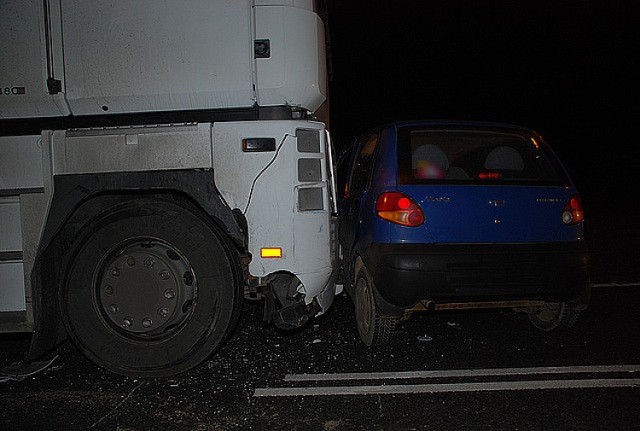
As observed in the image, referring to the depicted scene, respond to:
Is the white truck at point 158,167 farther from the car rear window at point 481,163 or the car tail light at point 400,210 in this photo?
the car rear window at point 481,163

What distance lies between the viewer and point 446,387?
11.3ft

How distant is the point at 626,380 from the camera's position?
3.48 m

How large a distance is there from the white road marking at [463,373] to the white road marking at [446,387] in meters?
0.17

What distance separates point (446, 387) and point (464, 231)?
1.12m

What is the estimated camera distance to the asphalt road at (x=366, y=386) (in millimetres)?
3020

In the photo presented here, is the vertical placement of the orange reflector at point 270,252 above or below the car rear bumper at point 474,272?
above

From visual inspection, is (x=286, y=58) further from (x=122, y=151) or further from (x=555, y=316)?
(x=555, y=316)

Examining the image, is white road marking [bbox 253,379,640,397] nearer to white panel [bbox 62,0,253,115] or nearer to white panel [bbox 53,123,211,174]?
white panel [bbox 53,123,211,174]

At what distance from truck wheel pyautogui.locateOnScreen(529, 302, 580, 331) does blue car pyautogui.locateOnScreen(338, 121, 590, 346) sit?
0.07 metres

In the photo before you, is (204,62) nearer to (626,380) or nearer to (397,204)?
(397,204)

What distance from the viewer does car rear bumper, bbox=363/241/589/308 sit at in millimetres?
3727

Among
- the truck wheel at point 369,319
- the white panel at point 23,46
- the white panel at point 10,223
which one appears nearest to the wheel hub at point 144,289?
the white panel at point 10,223

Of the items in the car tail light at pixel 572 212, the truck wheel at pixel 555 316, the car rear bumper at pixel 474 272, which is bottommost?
the truck wheel at pixel 555 316

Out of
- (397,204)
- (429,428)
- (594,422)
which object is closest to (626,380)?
(594,422)
